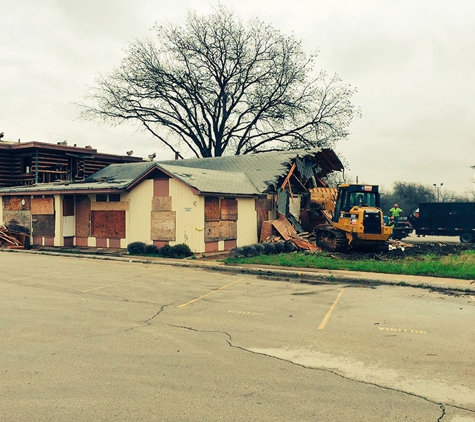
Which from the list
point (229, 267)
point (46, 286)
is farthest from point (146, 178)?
point (46, 286)

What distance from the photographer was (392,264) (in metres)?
16.5

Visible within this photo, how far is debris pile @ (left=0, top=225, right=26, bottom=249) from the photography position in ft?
83.5

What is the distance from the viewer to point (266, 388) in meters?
5.52

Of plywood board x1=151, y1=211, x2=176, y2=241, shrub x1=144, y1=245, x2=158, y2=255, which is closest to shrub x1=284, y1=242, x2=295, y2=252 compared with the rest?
plywood board x1=151, y1=211, x2=176, y2=241

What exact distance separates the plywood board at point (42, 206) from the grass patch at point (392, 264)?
40.5 feet

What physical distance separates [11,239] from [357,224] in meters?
18.3

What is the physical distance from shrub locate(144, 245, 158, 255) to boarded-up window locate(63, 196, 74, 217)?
658cm

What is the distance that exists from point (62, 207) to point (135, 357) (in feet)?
66.6

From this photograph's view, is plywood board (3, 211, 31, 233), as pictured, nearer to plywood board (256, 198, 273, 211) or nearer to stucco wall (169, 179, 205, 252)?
stucco wall (169, 179, 205, 252)

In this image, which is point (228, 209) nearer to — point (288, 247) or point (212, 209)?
point (212, 209)

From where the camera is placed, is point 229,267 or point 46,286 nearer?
point 46,286

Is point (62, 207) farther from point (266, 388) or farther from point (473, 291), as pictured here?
point (266, 388)

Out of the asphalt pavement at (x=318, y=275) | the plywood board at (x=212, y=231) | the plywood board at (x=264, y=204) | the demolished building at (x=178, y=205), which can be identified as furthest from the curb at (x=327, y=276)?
the plywood board at (x=264, y=204)

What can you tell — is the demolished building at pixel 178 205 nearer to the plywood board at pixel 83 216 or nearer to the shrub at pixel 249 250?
the plywood board at pixel 83 216
